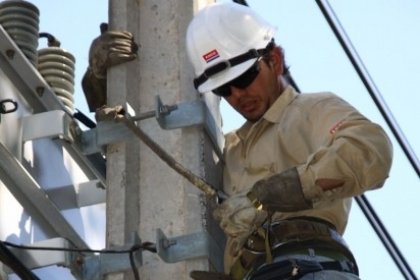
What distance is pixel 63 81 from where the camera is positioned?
344 inches

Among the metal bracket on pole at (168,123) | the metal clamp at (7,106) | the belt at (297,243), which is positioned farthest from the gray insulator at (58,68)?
the belt at (297,243)

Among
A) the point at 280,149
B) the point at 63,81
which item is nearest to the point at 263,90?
the point at 280,149

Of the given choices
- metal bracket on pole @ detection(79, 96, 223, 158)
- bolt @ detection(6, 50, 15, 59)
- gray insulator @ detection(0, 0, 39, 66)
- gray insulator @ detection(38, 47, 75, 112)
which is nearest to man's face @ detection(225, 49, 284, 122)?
metal bracket on pole @ detection(79, 96, 223, 158)

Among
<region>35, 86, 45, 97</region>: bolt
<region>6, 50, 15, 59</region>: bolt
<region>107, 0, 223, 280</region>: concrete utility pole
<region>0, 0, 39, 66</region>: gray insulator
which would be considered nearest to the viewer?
<region>107, 0, 223, 280</region>: concrete utility pole

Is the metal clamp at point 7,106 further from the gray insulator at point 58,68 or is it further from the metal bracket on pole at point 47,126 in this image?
the gray insulator at point 58,68

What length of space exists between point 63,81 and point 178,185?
2.65 m

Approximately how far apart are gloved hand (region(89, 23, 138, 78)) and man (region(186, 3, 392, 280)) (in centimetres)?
35

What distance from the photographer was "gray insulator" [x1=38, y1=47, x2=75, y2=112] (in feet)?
28.5

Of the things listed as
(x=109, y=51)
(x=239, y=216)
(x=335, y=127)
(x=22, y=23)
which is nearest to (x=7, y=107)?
(x=109, y=51)

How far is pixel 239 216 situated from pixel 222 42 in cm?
98

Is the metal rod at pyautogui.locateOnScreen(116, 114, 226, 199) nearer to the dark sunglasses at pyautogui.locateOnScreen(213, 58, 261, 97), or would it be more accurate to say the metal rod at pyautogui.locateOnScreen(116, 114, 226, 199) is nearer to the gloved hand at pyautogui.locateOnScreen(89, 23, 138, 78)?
the dark sunglasses at pyautogui.locateOnScreen(213, 58, 261, 97)

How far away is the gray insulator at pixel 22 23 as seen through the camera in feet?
26.7

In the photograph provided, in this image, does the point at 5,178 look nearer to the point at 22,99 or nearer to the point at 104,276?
the point at 22,99

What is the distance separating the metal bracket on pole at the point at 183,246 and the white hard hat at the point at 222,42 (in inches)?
27.3
